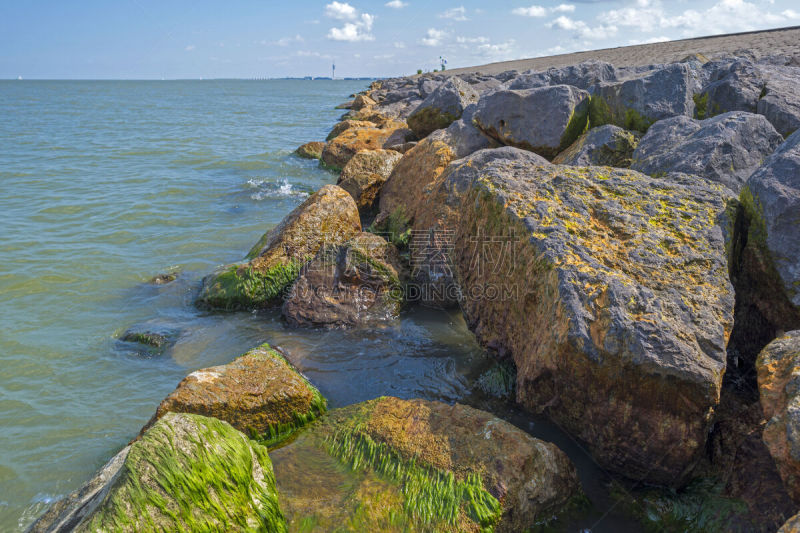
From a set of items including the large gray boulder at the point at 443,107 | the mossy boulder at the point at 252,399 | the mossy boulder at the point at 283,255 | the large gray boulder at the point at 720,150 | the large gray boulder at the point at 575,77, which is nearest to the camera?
the mossy boulder at the point at 252,399

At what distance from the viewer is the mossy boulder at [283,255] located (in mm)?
6223

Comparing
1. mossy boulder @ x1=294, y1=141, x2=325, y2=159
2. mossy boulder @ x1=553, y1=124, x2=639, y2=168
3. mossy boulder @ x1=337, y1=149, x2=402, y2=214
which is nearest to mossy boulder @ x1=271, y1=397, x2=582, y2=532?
mossy boulder @ x1=553, y1=124, x2=639, y2=168

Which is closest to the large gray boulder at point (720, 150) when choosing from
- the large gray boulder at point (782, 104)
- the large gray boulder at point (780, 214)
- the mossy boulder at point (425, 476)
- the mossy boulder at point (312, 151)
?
the large gray boulder at point (780, 214)

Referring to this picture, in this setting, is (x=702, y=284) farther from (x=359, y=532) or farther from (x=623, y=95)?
(x=623, y=95)

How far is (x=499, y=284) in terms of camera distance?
3924 millimetres

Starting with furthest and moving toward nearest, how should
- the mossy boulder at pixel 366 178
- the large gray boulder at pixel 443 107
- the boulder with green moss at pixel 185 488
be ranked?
the large gray boulder at pixel 443 107 < the mossy boulder at pixel 366 178 < the boulder with green moss at pixel 185 488

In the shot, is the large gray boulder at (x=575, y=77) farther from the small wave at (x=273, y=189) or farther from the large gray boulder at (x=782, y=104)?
the small wave at (x=273, y=189)

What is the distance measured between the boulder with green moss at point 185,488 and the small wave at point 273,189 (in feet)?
32.8

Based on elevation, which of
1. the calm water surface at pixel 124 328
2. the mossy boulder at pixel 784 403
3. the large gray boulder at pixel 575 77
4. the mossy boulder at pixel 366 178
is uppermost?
the large gray boulder at pixel 575 77

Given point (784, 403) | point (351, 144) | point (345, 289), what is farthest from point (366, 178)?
point (784, 403)

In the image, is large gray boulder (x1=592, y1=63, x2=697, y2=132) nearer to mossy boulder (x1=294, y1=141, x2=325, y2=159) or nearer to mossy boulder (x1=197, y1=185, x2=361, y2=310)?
mossy boulder (x1=197, y1=185, x2=361, y2=310)

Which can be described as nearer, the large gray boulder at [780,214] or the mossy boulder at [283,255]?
the large gray boulder at [780,214]

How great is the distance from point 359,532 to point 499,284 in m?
2.01

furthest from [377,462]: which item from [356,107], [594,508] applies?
[356,107]
